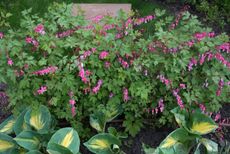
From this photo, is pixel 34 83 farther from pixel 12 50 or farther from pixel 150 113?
pixel 150 113

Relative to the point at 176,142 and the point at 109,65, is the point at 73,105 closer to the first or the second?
the point at 109,65

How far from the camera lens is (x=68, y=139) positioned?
2758mm

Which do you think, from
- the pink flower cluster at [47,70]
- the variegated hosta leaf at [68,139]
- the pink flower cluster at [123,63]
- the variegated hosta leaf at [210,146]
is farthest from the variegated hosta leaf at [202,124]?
the pink flower cluster at [47,70]

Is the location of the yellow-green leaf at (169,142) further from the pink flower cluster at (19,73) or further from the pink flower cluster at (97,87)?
the pink flower cluster at (19,73)

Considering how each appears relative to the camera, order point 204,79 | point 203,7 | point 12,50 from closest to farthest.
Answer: point 12,50 → point 204,79 → point 203,7

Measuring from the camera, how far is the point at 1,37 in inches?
110

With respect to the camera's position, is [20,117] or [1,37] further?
[20,117]

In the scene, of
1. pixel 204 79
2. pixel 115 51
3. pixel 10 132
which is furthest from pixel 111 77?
pixel 10 132

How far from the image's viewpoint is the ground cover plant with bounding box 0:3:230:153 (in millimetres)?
2734

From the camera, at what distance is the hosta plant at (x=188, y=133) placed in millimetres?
2797

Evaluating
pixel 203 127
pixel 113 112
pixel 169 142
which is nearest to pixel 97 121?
pixel 113 112

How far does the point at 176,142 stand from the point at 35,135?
1011 millimetres

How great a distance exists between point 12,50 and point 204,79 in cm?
137

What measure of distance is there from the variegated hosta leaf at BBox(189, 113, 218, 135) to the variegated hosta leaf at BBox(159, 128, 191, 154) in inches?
2.8
